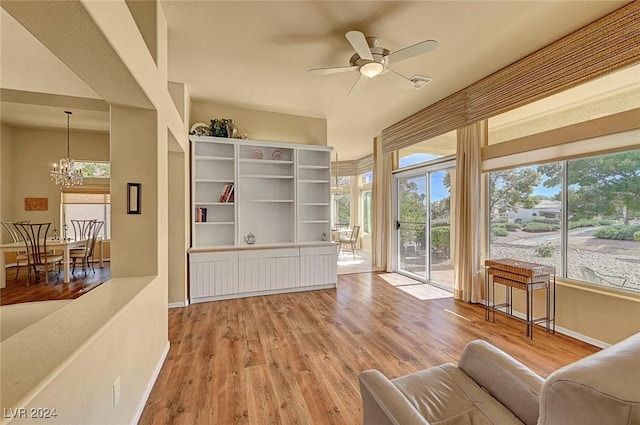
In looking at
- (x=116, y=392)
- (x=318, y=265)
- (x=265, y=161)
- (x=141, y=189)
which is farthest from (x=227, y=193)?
(x=116, y=392)

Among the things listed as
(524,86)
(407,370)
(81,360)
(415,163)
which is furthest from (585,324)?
(81,360)

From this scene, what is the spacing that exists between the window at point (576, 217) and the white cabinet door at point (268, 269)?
9.65ft

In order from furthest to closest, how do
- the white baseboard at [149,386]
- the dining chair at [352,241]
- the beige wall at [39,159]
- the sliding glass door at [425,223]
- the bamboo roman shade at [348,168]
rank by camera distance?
the bamboo roman shade at [348,168], the dining chair at [352,241], the beige wall at [39,159], the sliding glass door at [425,223], the white baseboard at [149,386]

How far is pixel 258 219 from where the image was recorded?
186 inches

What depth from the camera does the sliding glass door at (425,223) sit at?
15.2 feet

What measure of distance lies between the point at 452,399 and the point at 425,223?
4084 millimetres

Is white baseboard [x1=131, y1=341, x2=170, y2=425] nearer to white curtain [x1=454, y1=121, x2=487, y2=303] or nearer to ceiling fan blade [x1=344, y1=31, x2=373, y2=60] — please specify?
ceiling fan blade [x1=344, y1=31, x2=373, y2=60]

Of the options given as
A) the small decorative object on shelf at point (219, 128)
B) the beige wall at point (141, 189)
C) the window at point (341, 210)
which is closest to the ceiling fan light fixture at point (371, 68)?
the beige wall at point (141, 189)

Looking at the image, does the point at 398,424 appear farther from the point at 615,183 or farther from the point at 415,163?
the point at 415,163

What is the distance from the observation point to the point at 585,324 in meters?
2.78

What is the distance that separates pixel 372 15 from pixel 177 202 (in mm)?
3174

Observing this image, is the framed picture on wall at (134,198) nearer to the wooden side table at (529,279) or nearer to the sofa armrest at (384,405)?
the sofa armrest at (384,405)

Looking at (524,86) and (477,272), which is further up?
(524,86)

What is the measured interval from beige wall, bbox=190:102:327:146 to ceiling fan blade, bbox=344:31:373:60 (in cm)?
253
